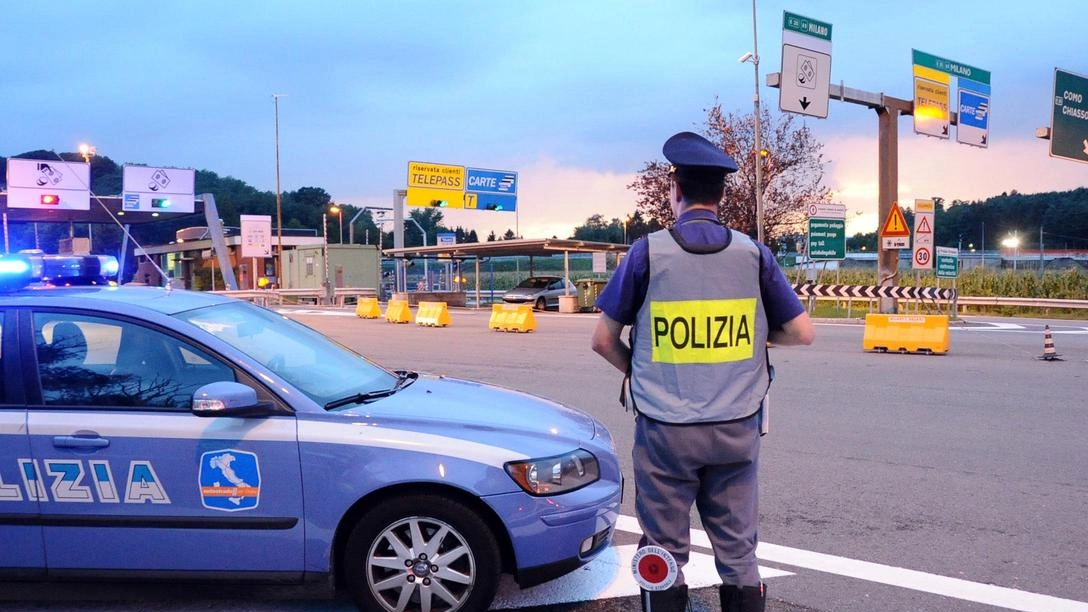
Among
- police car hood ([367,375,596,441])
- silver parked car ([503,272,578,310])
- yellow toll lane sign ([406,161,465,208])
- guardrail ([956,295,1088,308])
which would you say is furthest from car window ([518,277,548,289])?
police car hood ([367,375,596,441])

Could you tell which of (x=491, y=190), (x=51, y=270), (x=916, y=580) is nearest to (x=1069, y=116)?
(x=916, y=580)

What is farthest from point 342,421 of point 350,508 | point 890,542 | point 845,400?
point 845,400

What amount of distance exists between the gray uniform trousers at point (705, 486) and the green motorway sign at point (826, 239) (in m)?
22.2

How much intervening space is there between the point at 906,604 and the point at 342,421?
269 centimetres

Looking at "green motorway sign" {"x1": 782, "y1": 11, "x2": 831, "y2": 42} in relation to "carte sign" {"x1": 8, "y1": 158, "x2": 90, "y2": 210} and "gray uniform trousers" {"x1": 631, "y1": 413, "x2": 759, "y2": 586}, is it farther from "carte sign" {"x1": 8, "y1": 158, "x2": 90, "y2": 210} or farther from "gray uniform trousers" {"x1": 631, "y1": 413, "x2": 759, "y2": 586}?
"carte sign" {"x1": 8, "y1": 158, "x2": 90, "y2": 210}

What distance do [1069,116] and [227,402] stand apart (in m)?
23.8

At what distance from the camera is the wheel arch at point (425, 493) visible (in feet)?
11.9

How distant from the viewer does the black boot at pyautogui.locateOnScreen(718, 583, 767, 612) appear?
2963mm

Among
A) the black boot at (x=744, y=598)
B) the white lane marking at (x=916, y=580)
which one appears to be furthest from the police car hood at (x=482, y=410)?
the white lane marking at (x=916, y=580)

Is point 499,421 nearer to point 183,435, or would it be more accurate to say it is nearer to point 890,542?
A: point 183,435

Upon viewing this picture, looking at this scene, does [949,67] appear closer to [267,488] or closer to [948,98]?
[948,98]

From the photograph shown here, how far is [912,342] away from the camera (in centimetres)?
1511

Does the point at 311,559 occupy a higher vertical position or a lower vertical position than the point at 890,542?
higher

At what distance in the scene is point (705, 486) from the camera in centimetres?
300
